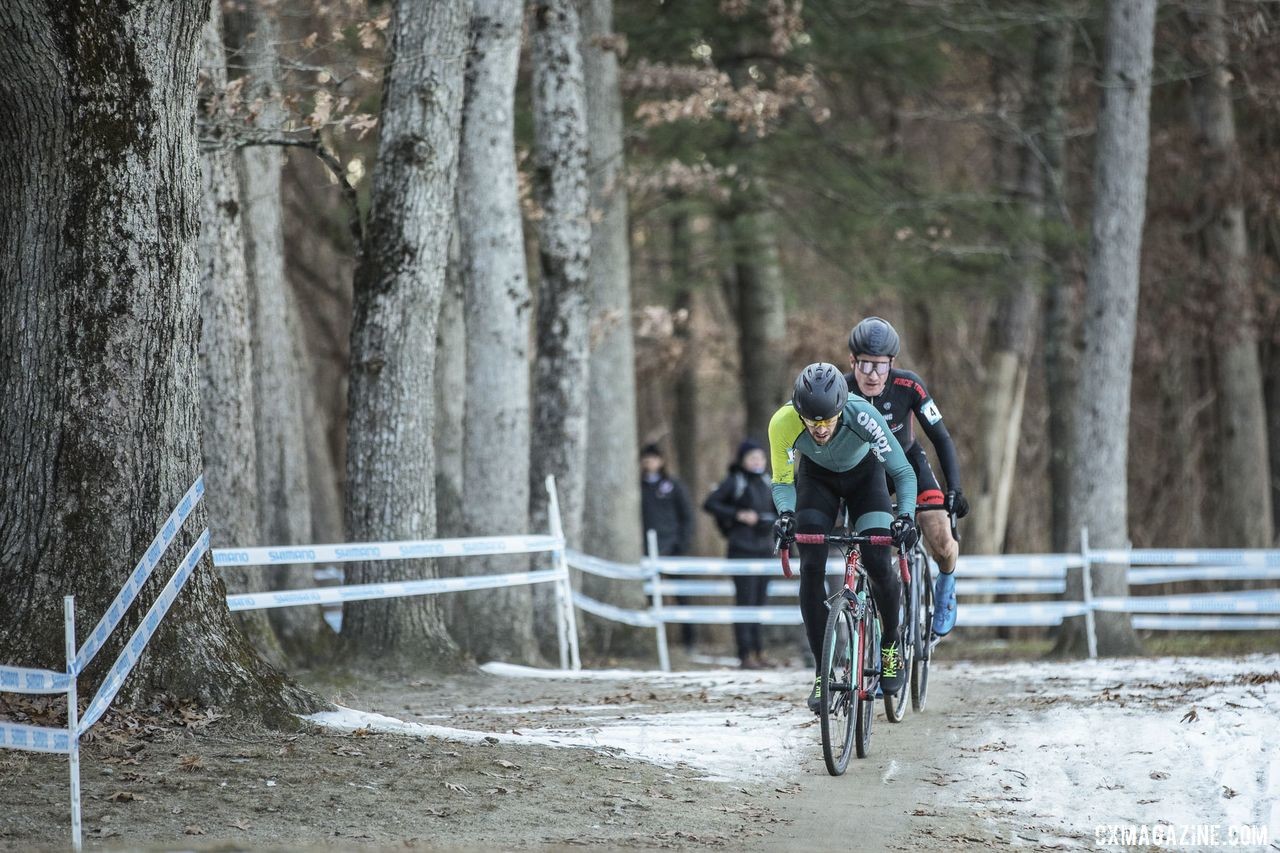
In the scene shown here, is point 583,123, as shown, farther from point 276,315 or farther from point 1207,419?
point 1207,419

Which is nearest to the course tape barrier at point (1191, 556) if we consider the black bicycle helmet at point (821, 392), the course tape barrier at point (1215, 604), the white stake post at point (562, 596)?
the course tape barrier at point (1215, 604)

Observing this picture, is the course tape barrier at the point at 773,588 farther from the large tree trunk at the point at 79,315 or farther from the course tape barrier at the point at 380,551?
the large tree trunk at the point at 79,315

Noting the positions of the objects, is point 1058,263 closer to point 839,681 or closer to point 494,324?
point 494,324

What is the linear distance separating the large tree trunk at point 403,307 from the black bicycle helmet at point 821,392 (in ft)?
13.9

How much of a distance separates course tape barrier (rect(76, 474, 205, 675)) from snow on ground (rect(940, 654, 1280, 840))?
4.14m

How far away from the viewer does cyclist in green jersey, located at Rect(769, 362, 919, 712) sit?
8.15 metres

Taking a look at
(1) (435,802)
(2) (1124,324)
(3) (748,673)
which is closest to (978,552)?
(2) (1124,324)

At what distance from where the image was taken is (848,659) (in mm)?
8414

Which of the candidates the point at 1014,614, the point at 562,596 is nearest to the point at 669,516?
the point at 1014,614

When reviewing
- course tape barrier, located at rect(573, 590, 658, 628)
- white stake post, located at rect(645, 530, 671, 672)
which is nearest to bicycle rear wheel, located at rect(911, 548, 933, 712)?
white stake post, located at rect(645, 530, 671, 672)

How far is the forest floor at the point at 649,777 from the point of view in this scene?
6.74 m

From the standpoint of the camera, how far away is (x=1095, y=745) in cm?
911

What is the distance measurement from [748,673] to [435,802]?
291 inches

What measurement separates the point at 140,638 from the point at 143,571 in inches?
13.0
